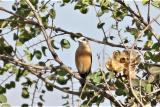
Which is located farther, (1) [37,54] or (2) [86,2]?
(2) [86,2]

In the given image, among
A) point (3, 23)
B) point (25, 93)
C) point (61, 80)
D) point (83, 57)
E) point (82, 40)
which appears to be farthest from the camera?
point (83, 57)

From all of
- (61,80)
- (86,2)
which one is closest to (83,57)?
(86,2)

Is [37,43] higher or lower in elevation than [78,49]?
higher

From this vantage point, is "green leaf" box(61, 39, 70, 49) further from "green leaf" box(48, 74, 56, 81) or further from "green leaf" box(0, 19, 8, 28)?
"green leaf" box(0, 19, 8, 28)

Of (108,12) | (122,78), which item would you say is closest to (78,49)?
(108,12)

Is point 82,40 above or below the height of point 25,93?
above

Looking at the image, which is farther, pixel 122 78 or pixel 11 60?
pixel 11 60

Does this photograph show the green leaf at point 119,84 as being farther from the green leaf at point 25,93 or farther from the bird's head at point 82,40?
the bird's head at point 82,40

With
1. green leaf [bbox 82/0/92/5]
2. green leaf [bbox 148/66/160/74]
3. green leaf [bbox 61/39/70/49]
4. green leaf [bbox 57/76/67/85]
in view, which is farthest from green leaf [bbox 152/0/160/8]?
green leaf [bbox 148/66/160/74]

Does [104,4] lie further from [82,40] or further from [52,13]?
[52,13]

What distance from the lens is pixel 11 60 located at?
2963 millimetres

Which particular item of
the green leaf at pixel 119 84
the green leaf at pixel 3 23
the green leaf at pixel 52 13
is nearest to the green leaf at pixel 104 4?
the green leaf at pixel 52 13

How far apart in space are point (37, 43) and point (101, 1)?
735 mm

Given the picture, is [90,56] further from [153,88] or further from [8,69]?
[153,88]
